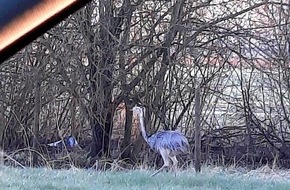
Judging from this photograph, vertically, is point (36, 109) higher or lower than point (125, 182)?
higher

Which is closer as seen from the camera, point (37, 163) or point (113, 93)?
point (37, 163)

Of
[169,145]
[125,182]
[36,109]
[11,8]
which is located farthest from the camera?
[36,109]

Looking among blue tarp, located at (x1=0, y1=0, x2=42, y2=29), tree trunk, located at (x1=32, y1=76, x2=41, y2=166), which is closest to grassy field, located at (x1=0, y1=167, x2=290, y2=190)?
tree trunk, located at (x1=32, y1=76, x2=41, y2=166)

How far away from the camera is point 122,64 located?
4965 millimetres

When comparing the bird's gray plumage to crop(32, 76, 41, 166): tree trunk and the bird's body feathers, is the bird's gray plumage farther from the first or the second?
Result: crop(32, 76, 41, 166): tree trunk

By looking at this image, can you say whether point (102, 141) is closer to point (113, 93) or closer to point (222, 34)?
point (113, 93)

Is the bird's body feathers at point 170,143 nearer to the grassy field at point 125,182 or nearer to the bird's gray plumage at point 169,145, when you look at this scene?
the bird's gray plumage at point 169,145

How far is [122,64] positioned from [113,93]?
12.2 inches

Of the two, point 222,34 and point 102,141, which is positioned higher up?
point 222,34

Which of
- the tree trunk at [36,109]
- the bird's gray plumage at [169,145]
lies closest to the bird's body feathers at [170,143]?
the bird's gray plumage at [169,145]

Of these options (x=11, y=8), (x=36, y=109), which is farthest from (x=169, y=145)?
(x=11, y=8)

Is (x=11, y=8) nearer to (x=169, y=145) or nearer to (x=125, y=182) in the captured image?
(x=125, y=182)

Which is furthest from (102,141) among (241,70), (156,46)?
(241,70)

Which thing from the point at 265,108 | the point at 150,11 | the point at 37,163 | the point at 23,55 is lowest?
the point at 37,163
